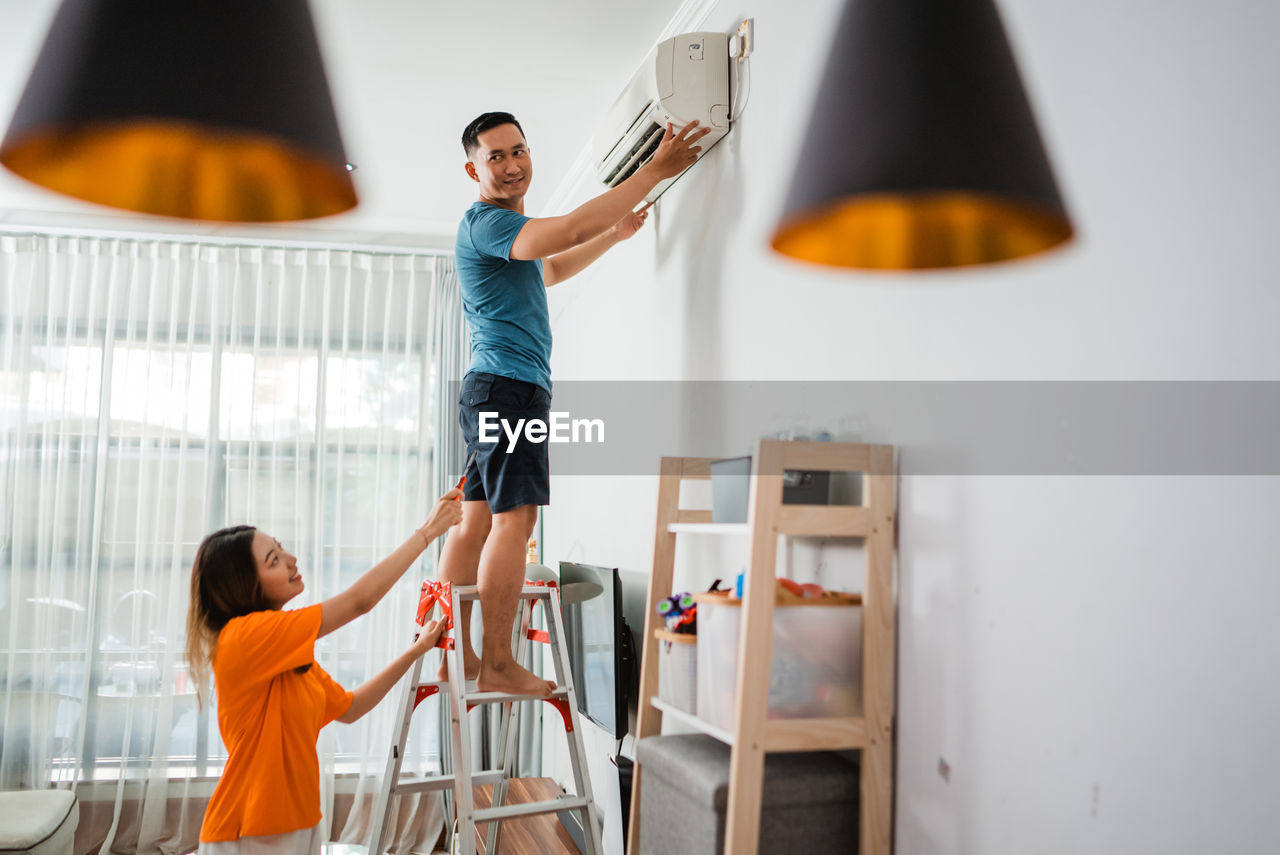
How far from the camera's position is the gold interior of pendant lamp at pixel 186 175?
854 millimetres

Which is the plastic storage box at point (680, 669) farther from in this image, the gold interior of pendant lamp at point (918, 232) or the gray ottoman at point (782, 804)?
the gold interior of pendant lamp at point (918, 232)

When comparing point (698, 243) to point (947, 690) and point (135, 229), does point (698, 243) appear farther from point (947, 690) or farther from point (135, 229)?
point (135, 229)

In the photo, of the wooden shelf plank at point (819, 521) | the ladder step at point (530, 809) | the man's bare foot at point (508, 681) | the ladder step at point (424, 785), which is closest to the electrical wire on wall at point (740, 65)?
the wooden shelf plank at point (819, 521)

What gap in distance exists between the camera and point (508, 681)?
7.51 ft

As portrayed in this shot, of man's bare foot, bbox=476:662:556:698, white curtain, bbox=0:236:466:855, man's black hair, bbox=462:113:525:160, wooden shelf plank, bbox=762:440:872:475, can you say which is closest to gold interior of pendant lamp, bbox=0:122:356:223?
wooden shelf plank, bbox=762:440:872:475

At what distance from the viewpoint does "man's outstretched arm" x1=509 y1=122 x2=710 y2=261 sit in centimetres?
191

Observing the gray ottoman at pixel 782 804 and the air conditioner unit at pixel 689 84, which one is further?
the air conditioner unit at pixel 689 84

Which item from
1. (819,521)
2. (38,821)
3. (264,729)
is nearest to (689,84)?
(819,521)

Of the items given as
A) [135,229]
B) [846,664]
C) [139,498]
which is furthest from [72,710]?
[846,664]

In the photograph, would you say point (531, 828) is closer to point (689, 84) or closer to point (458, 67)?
point (689, 84)

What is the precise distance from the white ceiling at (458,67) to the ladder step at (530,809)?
5.00 ft

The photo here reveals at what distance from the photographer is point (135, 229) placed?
14.7ft

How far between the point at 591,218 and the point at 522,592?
1.07 meters

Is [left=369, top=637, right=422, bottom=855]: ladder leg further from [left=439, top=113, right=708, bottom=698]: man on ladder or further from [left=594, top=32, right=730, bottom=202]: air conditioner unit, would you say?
[left=594, top=32, right=730, bottom=202]: air conditioner unit
